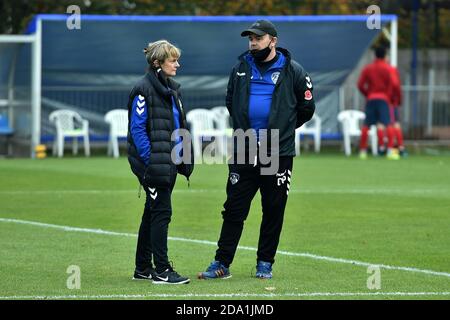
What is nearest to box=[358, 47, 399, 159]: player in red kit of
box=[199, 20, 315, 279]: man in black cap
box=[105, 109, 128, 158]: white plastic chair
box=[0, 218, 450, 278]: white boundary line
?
box=[105, 109, 128, 158]: white plastic chair

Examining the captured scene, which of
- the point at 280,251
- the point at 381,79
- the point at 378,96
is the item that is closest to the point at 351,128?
the point at 378,96

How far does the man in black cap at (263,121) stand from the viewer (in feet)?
34.4

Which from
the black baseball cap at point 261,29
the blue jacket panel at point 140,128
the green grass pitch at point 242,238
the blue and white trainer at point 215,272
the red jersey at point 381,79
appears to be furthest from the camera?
the red jersey at point 381,79

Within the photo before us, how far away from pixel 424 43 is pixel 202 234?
25.0 metres

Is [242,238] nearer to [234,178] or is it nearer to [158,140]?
[234,178]

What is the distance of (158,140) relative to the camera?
10.2 meters

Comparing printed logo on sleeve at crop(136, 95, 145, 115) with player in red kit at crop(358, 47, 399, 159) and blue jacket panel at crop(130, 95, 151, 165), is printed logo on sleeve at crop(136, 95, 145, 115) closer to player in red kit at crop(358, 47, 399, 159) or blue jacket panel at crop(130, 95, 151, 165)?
blue jacket panel at crop(130, 95, 151, 165)

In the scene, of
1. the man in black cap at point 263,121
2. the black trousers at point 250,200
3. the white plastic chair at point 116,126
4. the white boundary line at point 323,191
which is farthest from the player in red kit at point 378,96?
the black trousers at point 250,200

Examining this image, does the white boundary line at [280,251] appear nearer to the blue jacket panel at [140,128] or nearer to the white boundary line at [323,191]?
the blue jacket panel at [140,128]

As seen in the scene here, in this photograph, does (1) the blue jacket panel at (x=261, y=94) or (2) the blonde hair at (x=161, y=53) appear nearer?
(2) the blonde hair at (x=161, y=53)

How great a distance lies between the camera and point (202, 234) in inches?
546

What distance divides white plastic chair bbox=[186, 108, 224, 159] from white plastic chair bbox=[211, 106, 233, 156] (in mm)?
72

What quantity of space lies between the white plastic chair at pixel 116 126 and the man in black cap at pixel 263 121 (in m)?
16.8
